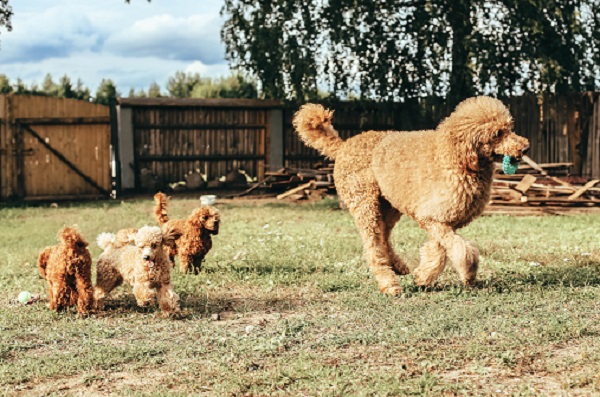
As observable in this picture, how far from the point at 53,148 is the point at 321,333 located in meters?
A: 16.1

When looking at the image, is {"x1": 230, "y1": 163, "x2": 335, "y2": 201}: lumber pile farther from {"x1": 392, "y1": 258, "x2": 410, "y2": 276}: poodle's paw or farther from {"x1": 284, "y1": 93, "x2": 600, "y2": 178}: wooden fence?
{"x1": 392, "y1": 258, "x2": 410, "y2": 276}: poodle's paw

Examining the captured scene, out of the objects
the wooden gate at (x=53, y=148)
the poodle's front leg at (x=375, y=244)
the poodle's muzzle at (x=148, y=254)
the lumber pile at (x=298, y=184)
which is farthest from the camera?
the wooden gate at (x=53, y=148)

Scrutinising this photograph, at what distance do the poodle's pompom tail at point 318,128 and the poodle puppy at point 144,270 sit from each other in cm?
200

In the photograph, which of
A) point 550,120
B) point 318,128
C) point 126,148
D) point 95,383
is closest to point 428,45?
point 550,120

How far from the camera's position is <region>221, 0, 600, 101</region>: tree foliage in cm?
1978

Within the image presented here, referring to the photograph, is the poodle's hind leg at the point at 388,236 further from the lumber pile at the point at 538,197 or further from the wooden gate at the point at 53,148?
the wooden gate at the point at 53,148

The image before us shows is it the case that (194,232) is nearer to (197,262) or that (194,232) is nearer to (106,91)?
(197,262)

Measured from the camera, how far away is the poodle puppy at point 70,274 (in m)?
7.08

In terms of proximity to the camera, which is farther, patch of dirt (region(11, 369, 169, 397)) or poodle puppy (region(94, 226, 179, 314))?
poodle puppy (region(94, 226, 179, 314))

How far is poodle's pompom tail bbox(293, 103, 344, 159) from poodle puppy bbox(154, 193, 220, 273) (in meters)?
1.59

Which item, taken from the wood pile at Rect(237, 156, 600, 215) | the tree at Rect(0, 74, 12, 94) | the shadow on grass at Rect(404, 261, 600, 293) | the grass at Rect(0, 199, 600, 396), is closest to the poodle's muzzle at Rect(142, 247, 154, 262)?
the grass at Rect(0, 199, 600, 396)

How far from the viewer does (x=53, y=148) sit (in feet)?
67.8

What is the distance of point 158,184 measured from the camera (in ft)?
71.7

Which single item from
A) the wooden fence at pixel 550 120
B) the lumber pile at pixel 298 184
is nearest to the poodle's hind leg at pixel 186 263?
the lumber pile at pixel 298 184
